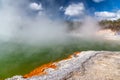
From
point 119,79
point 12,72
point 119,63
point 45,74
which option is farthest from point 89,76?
point 12,72

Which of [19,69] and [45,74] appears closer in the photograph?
[45,74]

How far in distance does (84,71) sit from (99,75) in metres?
2.25

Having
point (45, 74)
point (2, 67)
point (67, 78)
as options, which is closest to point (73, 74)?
point (67, 78)

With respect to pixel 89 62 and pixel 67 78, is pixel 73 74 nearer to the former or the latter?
pixel 67 78

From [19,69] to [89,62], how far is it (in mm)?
18753

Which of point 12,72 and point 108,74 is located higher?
point 12,72

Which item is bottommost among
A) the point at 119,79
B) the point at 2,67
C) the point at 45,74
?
the point at 119,79

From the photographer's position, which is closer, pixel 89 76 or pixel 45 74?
pixel 89 76

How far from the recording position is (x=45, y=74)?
26.7 metres

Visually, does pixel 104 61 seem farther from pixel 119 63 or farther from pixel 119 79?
pixel 119 79

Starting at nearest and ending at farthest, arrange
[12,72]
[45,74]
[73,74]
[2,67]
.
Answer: [73,74] < [45,74] < [12,72] < [2,67]

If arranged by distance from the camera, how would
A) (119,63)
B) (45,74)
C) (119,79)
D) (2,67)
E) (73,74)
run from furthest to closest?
(2,67) < (119,63) < (45,74) < (73,74) < (119,79)

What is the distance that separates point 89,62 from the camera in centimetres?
3138

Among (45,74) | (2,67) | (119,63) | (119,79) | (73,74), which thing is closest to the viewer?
(119,79)
